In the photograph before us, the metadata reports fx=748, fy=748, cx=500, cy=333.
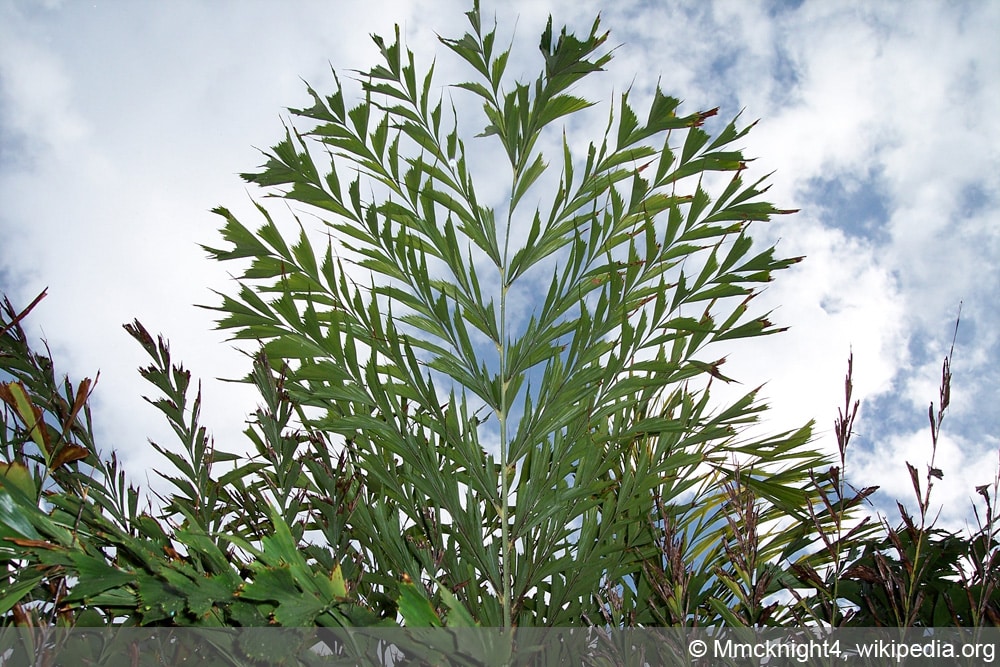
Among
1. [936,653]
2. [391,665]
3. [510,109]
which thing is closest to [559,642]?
[391,665]

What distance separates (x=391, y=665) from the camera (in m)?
1.37

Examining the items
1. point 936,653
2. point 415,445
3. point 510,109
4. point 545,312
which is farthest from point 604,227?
point 936,653

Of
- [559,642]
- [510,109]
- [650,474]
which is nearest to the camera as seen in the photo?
[559,642]

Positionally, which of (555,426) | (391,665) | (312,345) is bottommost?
(391,665)

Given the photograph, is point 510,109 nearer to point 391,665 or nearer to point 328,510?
point 328,510

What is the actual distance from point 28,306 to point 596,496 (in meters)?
1.81

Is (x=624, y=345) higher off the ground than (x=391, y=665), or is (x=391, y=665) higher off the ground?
(x=624, y=345)

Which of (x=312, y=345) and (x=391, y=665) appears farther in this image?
(x=312, y=345)

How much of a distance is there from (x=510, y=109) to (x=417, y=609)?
1921 mm

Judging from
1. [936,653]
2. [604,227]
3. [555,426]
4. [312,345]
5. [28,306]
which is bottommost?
[936,653]

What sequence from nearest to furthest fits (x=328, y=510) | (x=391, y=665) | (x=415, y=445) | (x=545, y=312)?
(x=391, y=665) < (x=328, y=510) < (x=415, y=445) < (x=545, y=312)

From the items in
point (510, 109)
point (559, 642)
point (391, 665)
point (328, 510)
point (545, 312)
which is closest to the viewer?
point (391, 665)

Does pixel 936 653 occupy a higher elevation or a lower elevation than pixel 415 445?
lower

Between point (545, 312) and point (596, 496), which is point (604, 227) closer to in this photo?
point (545, 312)
